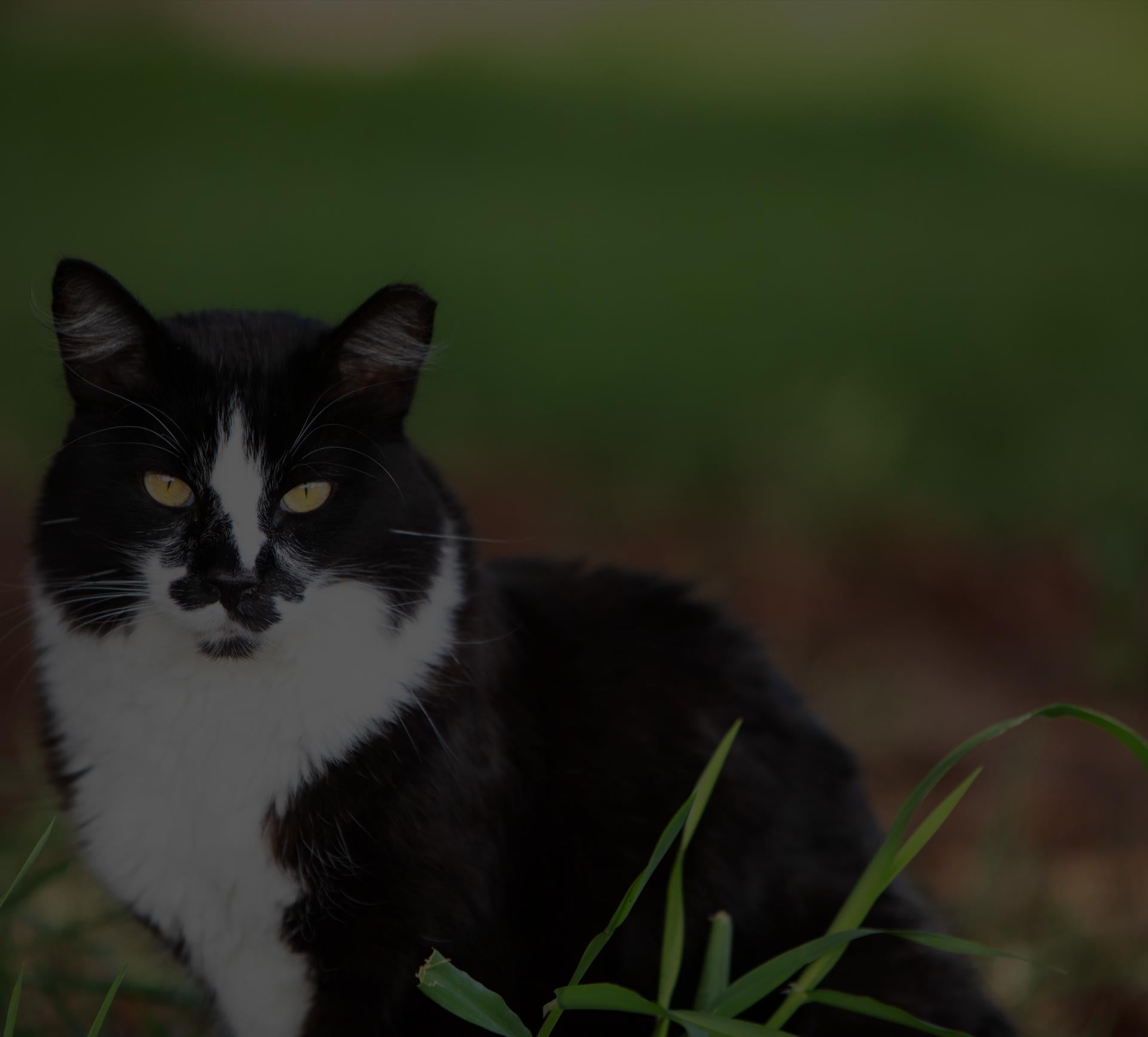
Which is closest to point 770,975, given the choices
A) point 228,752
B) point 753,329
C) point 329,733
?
point 329,733

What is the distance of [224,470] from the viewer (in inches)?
57.5

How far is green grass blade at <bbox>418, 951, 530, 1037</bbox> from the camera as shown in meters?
1.23

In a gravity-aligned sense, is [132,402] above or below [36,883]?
above

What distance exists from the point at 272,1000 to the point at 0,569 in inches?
92.8

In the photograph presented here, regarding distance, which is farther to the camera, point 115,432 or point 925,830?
point 115,432

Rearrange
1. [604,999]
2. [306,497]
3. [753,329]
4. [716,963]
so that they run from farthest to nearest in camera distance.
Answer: [753,329], [306,497], [716,963], [604,999]

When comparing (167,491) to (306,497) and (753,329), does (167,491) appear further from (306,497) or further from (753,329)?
(753,329)

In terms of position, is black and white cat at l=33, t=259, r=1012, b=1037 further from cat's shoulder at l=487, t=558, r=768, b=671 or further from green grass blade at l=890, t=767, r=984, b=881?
green grass blade at l=890, t=767, r=984, b=881

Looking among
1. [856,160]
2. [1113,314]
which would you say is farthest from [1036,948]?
[856,160]

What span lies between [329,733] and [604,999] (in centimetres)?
50

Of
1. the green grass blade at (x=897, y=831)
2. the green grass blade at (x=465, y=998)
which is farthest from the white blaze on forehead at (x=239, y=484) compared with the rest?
the green grass blade at (x=897, y=831)

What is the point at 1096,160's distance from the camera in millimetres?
6270

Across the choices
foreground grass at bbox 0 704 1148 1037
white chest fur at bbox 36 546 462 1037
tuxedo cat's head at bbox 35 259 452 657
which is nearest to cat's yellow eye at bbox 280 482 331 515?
tuxedo cat's head at bbox 35 259 452 657

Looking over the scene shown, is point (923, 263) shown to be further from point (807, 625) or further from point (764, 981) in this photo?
point (764, 981)
